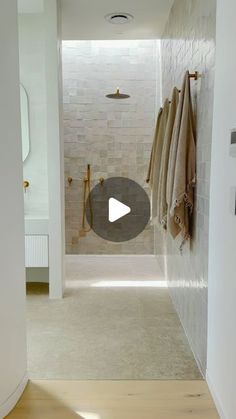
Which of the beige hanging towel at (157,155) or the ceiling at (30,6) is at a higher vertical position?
the ceiling at (30,6)

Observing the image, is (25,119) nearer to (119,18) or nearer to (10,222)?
(119,18)

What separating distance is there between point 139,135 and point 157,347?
292cm

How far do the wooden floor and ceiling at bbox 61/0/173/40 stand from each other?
2.97m

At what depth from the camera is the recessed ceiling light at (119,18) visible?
3.28 meters

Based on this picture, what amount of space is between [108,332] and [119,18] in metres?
2.84

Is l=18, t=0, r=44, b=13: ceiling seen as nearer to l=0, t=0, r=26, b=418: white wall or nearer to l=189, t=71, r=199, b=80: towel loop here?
l=0, t=0, r=26, b=418: white wall

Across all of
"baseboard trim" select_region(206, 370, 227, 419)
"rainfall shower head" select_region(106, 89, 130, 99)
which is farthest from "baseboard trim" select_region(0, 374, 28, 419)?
"rainfall shower head" select_region(106, 89, 130, 99)

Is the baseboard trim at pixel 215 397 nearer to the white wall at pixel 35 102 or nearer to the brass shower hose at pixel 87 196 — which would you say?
the white wall at pixel 35 102

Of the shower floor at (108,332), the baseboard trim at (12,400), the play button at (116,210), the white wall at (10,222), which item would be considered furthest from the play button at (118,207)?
the baseboard trim at (12,400)

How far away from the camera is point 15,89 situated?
174 centimetres

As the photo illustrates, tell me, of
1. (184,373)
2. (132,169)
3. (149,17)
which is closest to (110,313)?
(184,373)

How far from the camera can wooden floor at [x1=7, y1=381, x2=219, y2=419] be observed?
5.45 ft

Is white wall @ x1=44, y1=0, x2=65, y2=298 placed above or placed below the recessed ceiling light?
below

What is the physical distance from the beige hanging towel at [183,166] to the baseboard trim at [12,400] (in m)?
1.24
